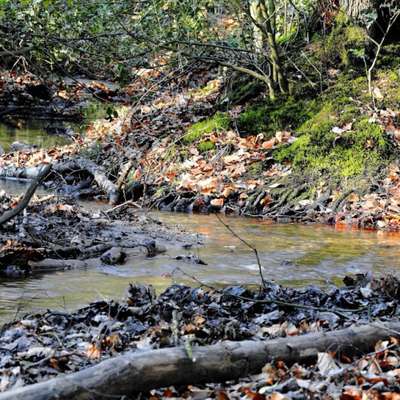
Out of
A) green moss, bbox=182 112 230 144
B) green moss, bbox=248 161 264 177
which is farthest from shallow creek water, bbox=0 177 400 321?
green moss, bbox=182 112 230 144

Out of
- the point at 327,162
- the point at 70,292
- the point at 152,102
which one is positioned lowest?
the point at 70,292

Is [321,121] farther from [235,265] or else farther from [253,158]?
[235,265]

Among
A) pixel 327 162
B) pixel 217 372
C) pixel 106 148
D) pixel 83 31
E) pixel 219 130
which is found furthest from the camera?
pixel 106 148

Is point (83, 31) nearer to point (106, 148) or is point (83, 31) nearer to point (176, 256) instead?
point (176, 256)

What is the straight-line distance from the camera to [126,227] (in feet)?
31.1

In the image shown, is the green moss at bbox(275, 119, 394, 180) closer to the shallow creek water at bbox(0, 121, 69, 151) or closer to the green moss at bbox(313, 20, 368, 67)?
the green moss at bbox(313, 20, 368, 67)

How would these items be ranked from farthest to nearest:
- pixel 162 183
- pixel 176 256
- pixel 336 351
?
pixel 162 183
pixel 176 256
pixel 336 351

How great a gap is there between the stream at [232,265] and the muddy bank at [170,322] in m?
0.65

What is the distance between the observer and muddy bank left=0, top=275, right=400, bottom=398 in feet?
13.9

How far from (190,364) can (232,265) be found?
14.1 feet

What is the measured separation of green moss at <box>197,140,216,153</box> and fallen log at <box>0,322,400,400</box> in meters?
8.98

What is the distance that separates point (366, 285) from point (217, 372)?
283 cm

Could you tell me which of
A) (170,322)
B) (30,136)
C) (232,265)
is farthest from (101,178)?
(170,322)

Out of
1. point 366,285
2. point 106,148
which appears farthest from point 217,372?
point 106,148
